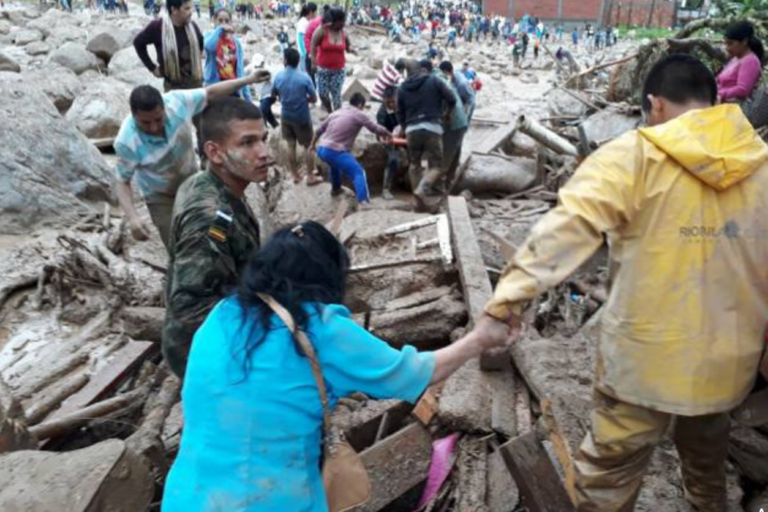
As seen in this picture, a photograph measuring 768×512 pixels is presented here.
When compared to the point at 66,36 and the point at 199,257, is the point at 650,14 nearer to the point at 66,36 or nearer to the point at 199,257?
the point at 66,36

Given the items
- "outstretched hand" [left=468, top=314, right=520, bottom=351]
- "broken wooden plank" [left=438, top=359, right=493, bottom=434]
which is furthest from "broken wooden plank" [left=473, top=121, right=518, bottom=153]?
"outstretched hand" [left=468, top=314, right=520, bottom=351]

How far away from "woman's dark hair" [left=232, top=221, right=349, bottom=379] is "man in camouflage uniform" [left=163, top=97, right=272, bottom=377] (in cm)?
81

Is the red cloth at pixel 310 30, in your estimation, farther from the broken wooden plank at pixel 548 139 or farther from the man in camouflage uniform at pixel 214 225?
the man in camouflage uniform at pixel 214 225

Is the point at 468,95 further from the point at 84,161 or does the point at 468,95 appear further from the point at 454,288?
the point at 84,161

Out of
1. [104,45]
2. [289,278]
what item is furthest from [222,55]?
[104,45]

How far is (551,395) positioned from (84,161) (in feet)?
22.8

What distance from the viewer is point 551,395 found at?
3.56 m

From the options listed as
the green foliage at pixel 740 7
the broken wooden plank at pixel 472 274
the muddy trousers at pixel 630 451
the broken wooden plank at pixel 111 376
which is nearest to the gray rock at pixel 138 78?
the broken wooden plank at pixel 472 274

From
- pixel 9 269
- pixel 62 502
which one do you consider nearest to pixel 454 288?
pixel 62 502

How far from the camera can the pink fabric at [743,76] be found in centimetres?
657

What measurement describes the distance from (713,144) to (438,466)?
87.0 inches

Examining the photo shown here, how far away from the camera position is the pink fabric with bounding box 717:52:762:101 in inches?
259

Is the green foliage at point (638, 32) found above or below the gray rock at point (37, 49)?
below

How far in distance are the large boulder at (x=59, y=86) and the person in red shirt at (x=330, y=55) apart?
6.43 meters
